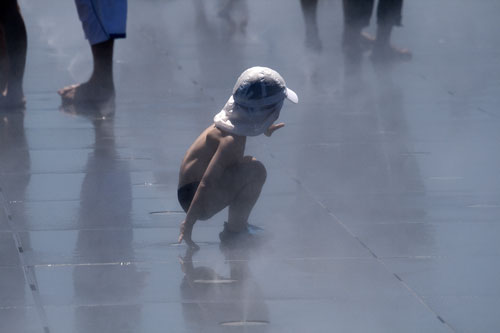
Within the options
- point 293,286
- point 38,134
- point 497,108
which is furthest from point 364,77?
point 293,286

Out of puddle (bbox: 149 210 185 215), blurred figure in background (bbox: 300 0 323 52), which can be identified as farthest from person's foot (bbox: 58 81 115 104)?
blurred figure in background (bbox: 300 0 323 52)

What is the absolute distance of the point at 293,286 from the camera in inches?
156

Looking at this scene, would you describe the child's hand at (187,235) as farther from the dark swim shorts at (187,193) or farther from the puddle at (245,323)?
the puddle at (245,323)

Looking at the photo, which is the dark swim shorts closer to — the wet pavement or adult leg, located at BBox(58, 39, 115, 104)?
the wet pavement

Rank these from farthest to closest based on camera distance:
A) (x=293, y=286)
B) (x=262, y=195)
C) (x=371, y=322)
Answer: (x=262, y=195) < (x=293, y=286) < (x=371, y=322)

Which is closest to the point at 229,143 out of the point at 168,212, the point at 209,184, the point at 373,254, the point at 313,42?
the point at 209,184

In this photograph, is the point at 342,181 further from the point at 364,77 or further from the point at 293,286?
the point at 364,77

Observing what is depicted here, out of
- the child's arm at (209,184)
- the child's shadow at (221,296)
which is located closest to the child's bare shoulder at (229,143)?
the child's arm at (209,184)

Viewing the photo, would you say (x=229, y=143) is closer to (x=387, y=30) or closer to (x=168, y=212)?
(x=168, y=212)

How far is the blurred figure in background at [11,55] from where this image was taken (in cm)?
744

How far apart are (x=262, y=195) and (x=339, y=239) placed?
33.4 inches

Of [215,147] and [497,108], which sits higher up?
[215,147]

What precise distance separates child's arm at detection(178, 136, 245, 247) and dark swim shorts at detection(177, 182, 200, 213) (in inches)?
9.4

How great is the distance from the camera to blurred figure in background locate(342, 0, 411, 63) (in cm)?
1015
